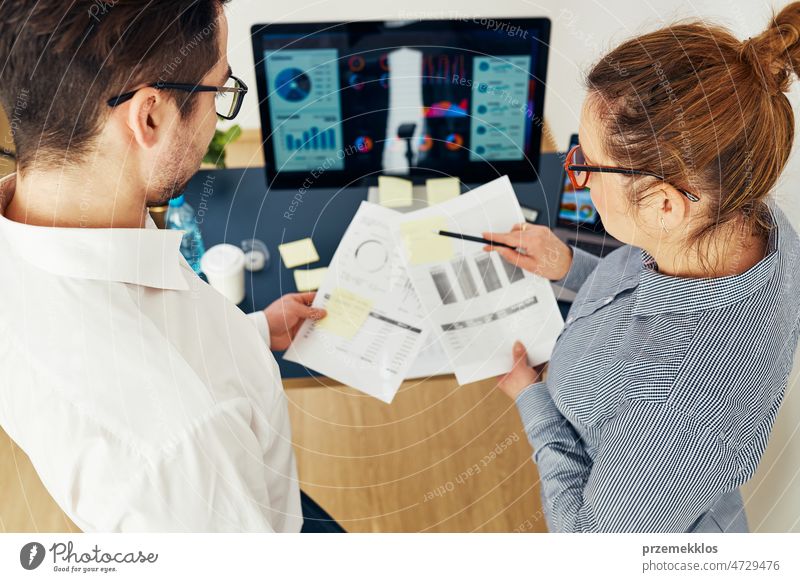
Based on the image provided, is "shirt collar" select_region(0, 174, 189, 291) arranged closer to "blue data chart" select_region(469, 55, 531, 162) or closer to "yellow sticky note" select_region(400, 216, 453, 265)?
"yellow sticky note" select_region(400, 216, 453, 265)

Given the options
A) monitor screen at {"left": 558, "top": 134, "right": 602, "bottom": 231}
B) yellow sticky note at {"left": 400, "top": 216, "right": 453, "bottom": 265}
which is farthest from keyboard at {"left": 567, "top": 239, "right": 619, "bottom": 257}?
yellow sticky note at {"left": 400, "top": 216, "right": 453, "bottom": 265}

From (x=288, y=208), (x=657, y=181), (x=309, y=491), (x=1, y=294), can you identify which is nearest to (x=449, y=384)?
(x=309, y=491)

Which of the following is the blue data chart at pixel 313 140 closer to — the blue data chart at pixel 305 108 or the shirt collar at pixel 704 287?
the blue data chart at pixel 305 108

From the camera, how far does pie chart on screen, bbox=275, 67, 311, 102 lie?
107 cm

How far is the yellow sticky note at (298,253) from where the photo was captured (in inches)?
45.1

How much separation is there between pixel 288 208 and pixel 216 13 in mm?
599

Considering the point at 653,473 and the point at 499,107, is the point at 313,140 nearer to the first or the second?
the point at 499,107

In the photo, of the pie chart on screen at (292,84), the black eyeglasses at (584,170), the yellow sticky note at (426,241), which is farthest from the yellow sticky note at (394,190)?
the black eyeglasses at (584,170)

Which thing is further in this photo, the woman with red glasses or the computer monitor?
the computer monitor

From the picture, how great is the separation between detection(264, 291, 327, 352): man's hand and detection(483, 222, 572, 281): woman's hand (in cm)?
33

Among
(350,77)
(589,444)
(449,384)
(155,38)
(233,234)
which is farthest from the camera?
(449,384)

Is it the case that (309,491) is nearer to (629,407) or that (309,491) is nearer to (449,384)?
(449,384)

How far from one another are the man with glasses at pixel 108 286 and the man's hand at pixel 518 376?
452 millimetres

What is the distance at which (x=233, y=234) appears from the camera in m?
1.20
